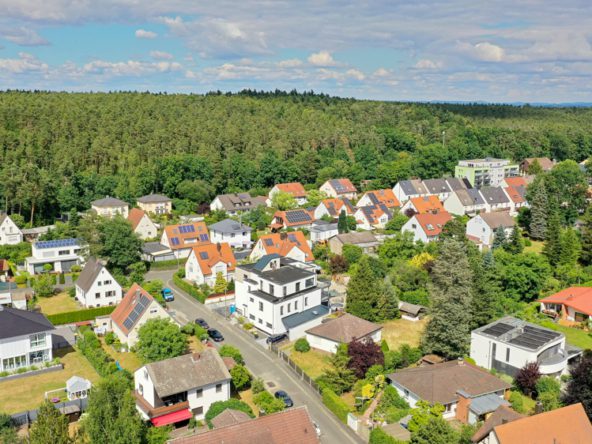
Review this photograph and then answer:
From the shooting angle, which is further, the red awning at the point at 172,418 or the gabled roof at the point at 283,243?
the gabled roof at the point at 283,243

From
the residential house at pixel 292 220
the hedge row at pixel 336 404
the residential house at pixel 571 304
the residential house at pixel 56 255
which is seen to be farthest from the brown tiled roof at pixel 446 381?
the residential house at pixel 292 220

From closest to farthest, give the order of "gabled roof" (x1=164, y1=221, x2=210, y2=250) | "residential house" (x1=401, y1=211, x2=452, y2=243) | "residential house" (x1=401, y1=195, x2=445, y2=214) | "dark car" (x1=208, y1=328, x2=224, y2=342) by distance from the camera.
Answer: "dark car" (x1=208, y1=328, x2=224, y2=342), "gabled roof" (x1=164, y1=221, x2=210, y2=250), "residential house" (x1=401, y1=211, x2=452, y2=243), "residential house" (x1=401, y1=195, x2=445, y2=214)

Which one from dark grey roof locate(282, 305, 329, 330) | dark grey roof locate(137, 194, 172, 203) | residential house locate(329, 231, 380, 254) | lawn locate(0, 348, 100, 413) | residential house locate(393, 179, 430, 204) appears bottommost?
lawn locate(0, 348, 100, 413)

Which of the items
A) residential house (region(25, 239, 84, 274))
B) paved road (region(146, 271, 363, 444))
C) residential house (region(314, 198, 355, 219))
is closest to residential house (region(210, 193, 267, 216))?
residential house (region(314, 198, 355, 219))

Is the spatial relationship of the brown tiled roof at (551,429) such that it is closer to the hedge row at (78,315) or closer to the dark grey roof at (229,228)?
the hedge row at (78,315)

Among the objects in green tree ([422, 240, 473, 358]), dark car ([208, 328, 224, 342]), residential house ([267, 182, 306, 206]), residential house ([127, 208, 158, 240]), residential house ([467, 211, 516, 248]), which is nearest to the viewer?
green tree ([422, 240, 473, 358])

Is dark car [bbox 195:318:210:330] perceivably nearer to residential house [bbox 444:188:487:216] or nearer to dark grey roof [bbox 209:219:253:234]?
dark grey roof [bbox 209:219:253:234]
